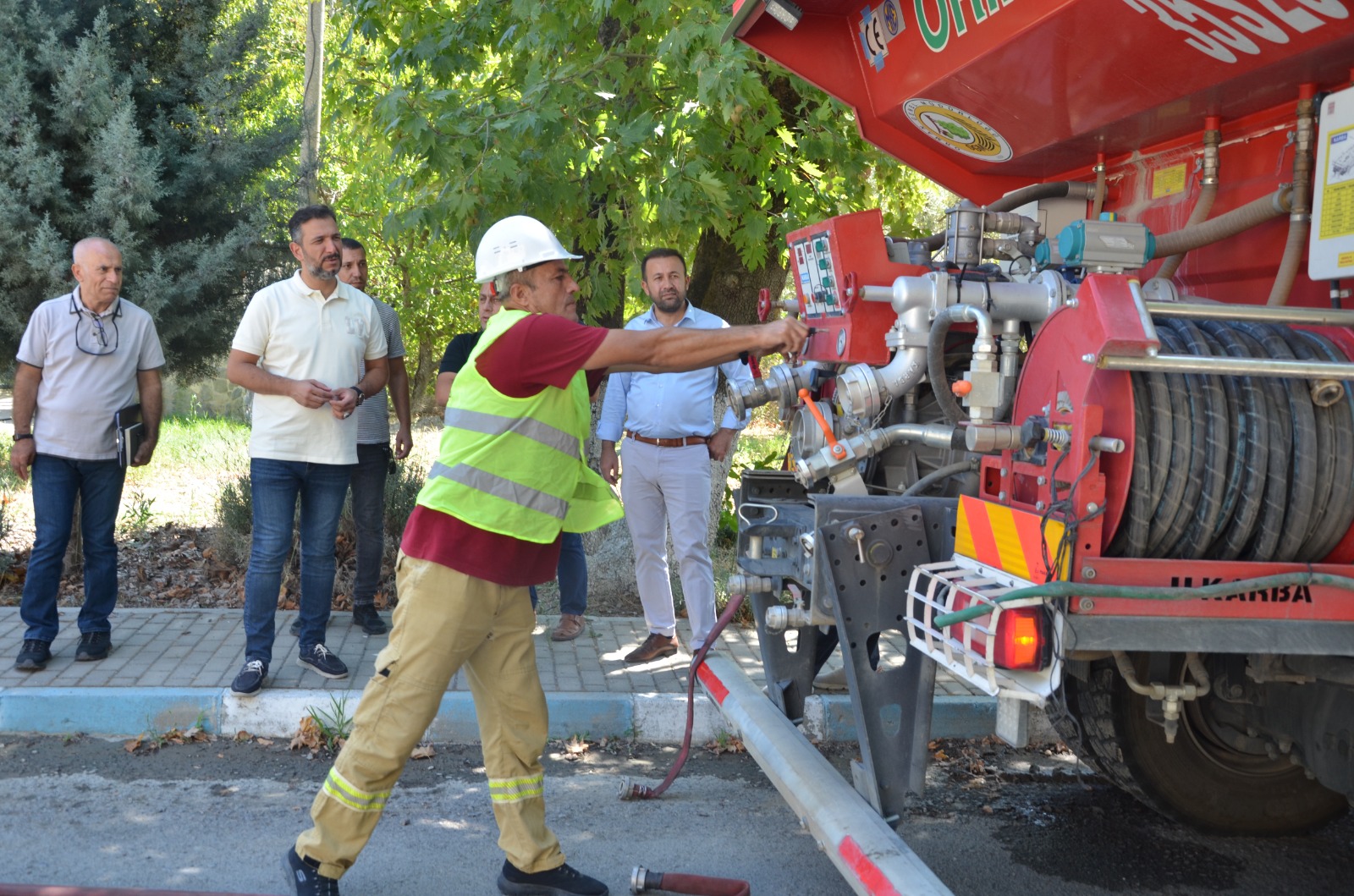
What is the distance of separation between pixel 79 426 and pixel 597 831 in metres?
3.12

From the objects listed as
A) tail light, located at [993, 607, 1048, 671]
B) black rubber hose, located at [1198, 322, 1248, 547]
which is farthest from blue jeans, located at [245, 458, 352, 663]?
black rubber hose, located at [1198, 322, 1248, 547]

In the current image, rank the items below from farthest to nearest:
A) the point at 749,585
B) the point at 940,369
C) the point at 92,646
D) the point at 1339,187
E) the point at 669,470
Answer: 1. the point at 669,470
2. the point at 92,646
3. the point at 749,585
4. the point at 940,369
5. the point at 1339,187

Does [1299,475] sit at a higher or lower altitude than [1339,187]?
lower

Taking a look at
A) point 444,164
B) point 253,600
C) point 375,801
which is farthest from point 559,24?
point 375,801

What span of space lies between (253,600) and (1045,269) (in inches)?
138

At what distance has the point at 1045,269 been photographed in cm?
339

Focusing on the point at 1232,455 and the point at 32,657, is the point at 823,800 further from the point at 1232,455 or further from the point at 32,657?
the point at 32,657

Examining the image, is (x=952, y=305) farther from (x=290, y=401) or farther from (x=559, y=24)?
(x=559, y=24)

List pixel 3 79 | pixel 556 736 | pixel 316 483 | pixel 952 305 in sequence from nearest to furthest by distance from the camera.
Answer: pixel 952 305 → pixel 556 736 → pixel 316 483 → pixel 3 79

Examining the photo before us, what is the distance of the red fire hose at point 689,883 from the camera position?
3.39 m

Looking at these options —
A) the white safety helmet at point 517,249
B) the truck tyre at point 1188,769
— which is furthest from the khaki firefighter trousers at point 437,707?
the truck tyre at point 1188,769

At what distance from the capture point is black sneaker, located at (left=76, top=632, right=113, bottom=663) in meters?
5.40

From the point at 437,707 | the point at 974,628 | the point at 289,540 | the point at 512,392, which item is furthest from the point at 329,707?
the point at 974,628

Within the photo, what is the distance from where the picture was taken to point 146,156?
7.54m
